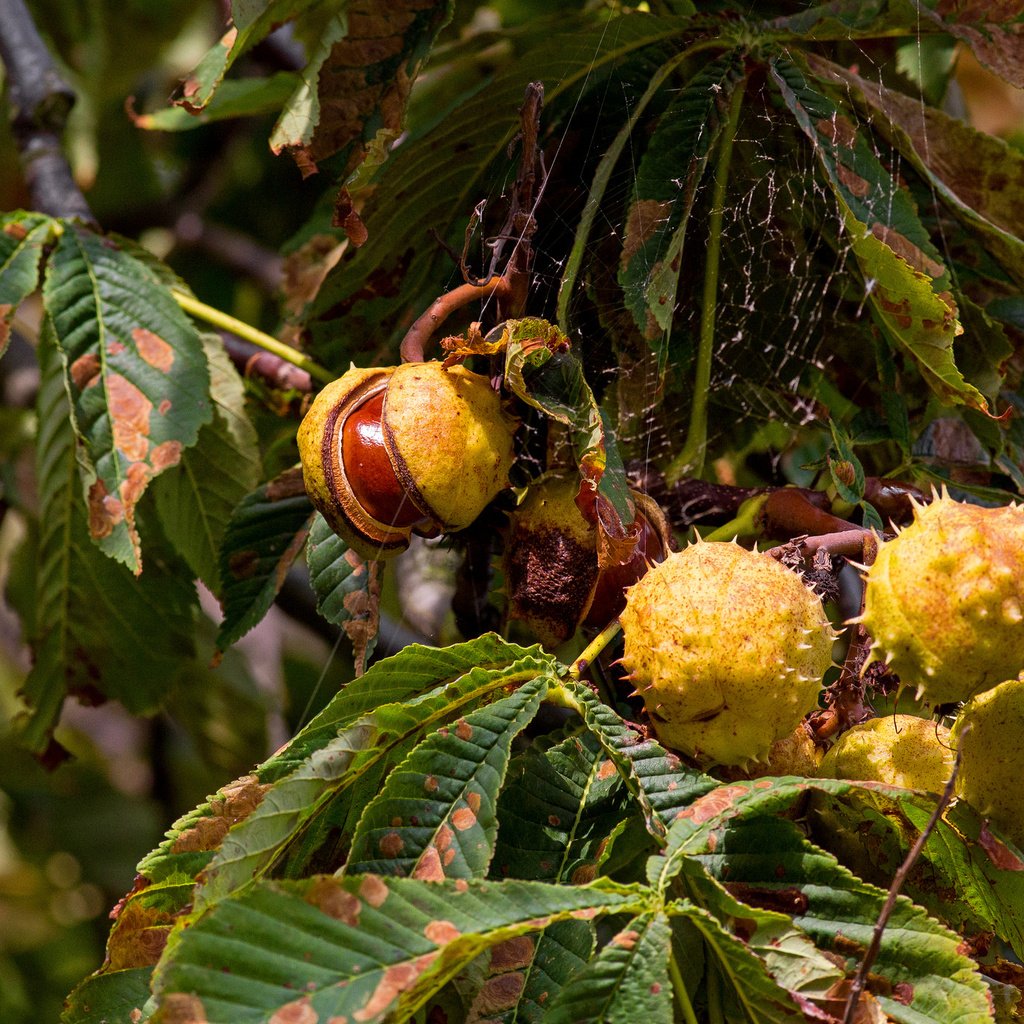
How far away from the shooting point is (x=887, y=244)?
4.52 ft

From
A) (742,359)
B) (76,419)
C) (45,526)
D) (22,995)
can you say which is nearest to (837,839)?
(742,359)

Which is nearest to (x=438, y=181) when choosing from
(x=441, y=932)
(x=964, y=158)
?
(x=964, y=158)

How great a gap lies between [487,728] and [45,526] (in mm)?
1183

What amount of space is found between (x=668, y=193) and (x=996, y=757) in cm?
76

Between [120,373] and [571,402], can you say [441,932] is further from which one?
[120,373]

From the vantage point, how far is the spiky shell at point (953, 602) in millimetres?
1010

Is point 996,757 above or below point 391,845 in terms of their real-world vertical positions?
below

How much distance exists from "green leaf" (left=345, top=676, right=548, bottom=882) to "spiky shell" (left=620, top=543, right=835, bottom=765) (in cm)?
13

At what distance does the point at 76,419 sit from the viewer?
1559 mm

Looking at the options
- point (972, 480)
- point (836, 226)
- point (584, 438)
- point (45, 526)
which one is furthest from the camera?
point (45, 526)

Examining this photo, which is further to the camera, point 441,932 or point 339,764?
point 339,764

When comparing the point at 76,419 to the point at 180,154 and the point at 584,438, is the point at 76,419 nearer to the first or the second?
the point at 584,438

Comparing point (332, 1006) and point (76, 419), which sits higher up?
point (76, 419)

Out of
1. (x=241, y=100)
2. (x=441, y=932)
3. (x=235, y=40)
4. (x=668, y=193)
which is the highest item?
(x=235, y=40)
